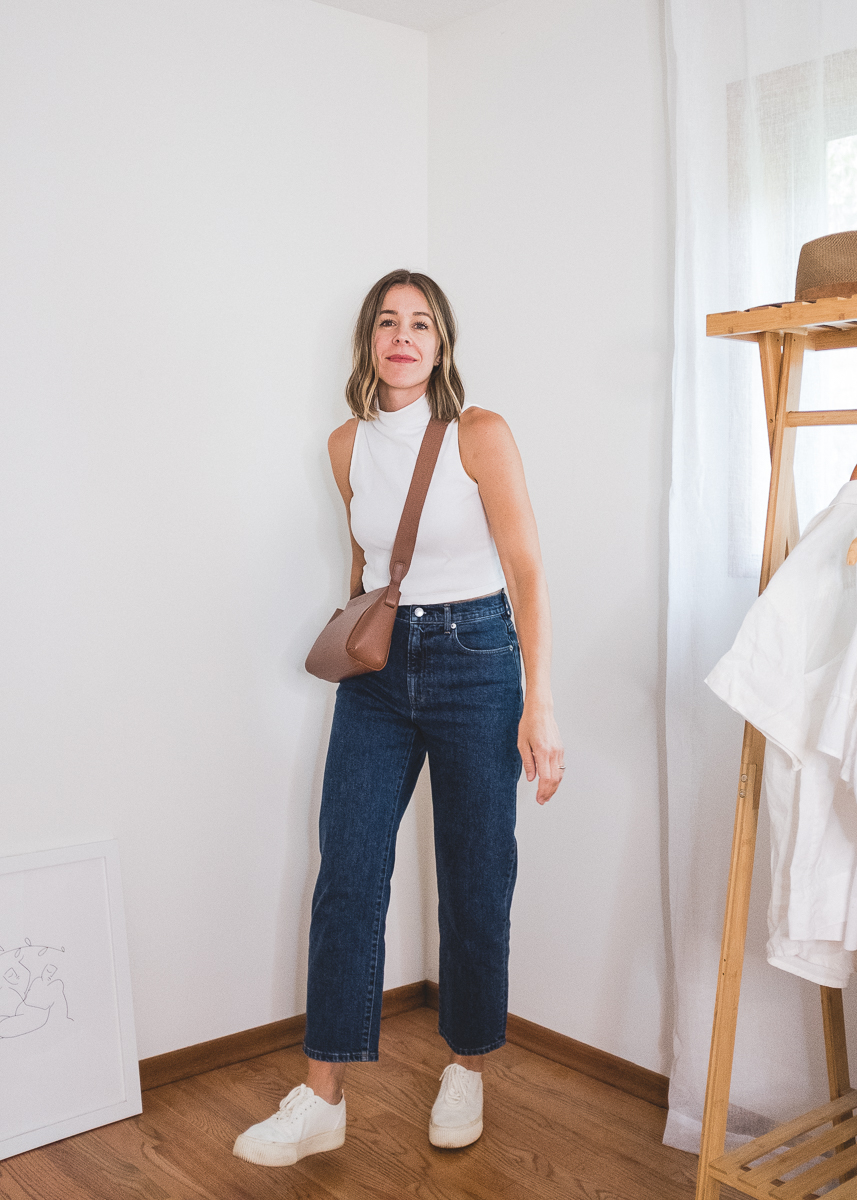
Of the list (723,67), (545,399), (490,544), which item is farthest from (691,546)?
(723,67)

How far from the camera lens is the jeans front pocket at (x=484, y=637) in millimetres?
1893

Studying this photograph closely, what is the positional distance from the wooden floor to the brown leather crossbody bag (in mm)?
863

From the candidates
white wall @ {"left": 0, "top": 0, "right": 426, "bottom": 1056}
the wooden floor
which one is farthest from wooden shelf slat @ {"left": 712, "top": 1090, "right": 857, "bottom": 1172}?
white wall @ {"left": 0, "top": 0, "right": 426, "bottom": 1056}

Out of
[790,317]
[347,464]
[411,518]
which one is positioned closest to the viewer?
[790,317]

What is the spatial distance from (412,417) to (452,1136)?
1.29 meters

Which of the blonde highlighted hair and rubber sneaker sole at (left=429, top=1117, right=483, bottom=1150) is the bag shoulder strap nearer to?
the blonde highlighted hair

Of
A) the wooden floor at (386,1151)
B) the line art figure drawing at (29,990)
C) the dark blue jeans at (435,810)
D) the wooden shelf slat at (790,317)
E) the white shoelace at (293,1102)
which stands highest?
the wooden shelf slat at (790,317)

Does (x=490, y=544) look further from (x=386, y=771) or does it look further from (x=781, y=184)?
(x=781, y=184)

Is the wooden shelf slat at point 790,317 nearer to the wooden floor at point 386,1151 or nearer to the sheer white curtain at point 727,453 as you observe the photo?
the sheer white curtain at point 727,453

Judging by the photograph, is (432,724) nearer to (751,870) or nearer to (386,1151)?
(751,870)

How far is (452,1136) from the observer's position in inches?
77.0

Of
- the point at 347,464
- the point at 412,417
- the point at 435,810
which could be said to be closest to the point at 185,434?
the point at 347,464

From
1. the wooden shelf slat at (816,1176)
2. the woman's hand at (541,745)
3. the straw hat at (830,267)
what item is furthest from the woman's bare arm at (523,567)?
the wooden shelf slat at (816,1176)

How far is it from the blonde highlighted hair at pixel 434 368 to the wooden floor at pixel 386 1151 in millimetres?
1323
